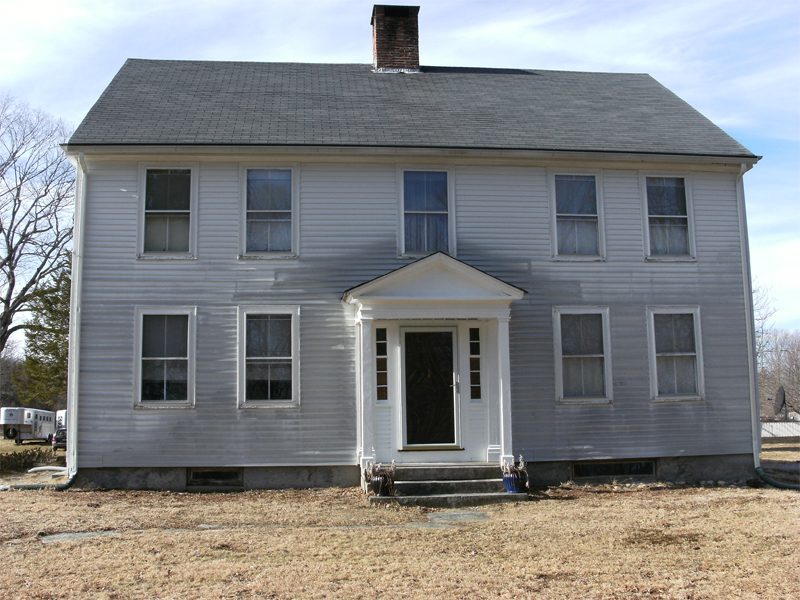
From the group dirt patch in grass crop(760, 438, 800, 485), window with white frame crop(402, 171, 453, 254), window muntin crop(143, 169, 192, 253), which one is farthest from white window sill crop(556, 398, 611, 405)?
window muntin crop(143, 169, 192, 253)

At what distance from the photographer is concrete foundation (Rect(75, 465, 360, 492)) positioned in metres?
11.2

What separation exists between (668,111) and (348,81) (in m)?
6.47

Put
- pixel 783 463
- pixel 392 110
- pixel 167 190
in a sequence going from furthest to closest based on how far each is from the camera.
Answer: pixel 783 463
pixel 392 110
pixel 167 190

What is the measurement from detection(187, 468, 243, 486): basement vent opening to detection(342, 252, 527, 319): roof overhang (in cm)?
Answer: 332

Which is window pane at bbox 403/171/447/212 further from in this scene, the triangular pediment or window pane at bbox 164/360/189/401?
window pane at bbox 164/360/189/401

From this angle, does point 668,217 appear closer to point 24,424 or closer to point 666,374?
point 666,374

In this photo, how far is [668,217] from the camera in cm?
1266

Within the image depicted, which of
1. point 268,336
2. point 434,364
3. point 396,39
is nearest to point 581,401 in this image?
point 434,364

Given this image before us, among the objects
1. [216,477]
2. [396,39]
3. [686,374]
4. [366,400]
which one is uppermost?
[396,39]

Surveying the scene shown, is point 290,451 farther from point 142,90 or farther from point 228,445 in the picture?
point 142,90

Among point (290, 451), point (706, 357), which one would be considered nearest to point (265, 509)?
point (290, 451)

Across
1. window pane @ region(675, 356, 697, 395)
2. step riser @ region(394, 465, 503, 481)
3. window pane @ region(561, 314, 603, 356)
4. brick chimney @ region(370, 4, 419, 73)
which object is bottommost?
step riser @ region(394, 465, 503, 481)

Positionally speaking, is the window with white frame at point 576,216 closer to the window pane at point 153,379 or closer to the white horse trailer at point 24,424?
the window pane at point 153,379

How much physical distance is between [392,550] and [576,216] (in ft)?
23.8
